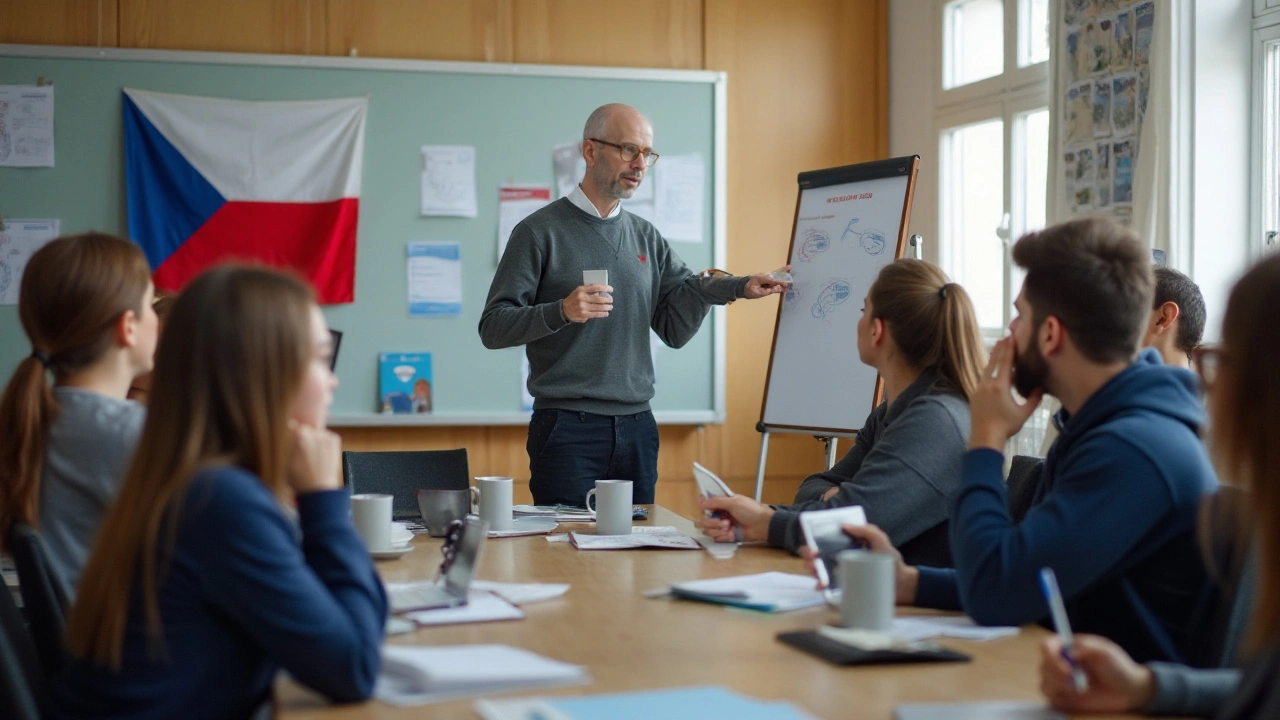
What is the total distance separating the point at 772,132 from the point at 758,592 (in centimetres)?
373

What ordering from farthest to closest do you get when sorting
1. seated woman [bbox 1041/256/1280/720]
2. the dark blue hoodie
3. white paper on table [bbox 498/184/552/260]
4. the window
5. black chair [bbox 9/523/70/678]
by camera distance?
white paper on table [bbox 498/184/552/260], the window, black chair [bbox 9/523/70/678], the dark blue hoodie, seated woman [bbox 1041/256/1280/720]

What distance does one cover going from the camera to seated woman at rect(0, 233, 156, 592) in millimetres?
1793

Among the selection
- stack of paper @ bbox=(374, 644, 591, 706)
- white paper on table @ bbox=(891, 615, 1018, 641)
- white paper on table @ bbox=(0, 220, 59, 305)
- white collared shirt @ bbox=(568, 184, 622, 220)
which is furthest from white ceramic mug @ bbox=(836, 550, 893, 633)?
white paper on table @ bbox=(0, 220, 59, 305)

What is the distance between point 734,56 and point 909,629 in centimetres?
399

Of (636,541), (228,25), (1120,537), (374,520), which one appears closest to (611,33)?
(228,25)

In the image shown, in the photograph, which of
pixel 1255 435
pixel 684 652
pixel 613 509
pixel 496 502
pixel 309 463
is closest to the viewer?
pixel 1255 435

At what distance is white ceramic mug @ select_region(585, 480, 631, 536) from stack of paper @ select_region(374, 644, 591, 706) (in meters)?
0.99

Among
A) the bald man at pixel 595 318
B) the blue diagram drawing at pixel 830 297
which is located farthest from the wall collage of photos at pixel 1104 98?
the bald man at pixel 595 318

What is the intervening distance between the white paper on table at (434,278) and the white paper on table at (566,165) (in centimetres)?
51

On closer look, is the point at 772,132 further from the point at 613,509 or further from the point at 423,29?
the point at 613,509

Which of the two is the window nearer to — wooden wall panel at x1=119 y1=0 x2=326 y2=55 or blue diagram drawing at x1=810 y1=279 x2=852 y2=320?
blue diagram drawing at x1=810 y1=279 x2=852 y2=320

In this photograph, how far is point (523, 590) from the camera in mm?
1838

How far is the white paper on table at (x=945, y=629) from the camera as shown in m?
1.58

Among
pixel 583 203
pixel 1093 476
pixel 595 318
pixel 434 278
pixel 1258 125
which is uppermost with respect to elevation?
pixel 1258 125
